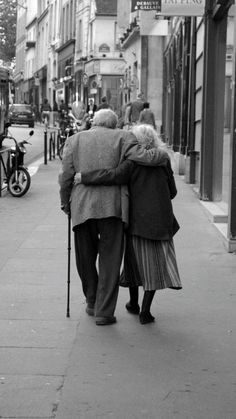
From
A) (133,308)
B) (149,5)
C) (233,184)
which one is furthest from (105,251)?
(149,5)

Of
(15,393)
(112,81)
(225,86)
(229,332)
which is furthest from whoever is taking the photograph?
(112,81)

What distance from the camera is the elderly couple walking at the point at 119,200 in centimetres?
715

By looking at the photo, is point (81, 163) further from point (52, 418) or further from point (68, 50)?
point (68, 50)

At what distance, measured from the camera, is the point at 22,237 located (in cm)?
1202

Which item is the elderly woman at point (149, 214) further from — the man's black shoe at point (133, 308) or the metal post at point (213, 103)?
the metal post at point (213, 103)

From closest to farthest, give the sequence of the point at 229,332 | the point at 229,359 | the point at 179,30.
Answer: the point at 229,359 < the point at 229,332 < the point at 179,30

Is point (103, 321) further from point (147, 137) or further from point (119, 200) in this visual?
point (147, 137)

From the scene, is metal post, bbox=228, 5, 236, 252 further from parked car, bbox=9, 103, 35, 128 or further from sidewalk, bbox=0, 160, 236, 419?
parked car, bbox=9, 103, 35, 128

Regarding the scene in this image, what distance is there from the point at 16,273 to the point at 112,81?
146 feet

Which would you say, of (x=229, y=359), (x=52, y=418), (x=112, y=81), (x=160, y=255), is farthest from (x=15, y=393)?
(x=112, y=81)

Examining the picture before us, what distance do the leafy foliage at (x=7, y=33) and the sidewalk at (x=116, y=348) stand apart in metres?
108

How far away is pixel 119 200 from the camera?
23.7ft

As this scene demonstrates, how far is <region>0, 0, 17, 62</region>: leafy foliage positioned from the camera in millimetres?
115125

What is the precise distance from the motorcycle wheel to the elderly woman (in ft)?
32.0
